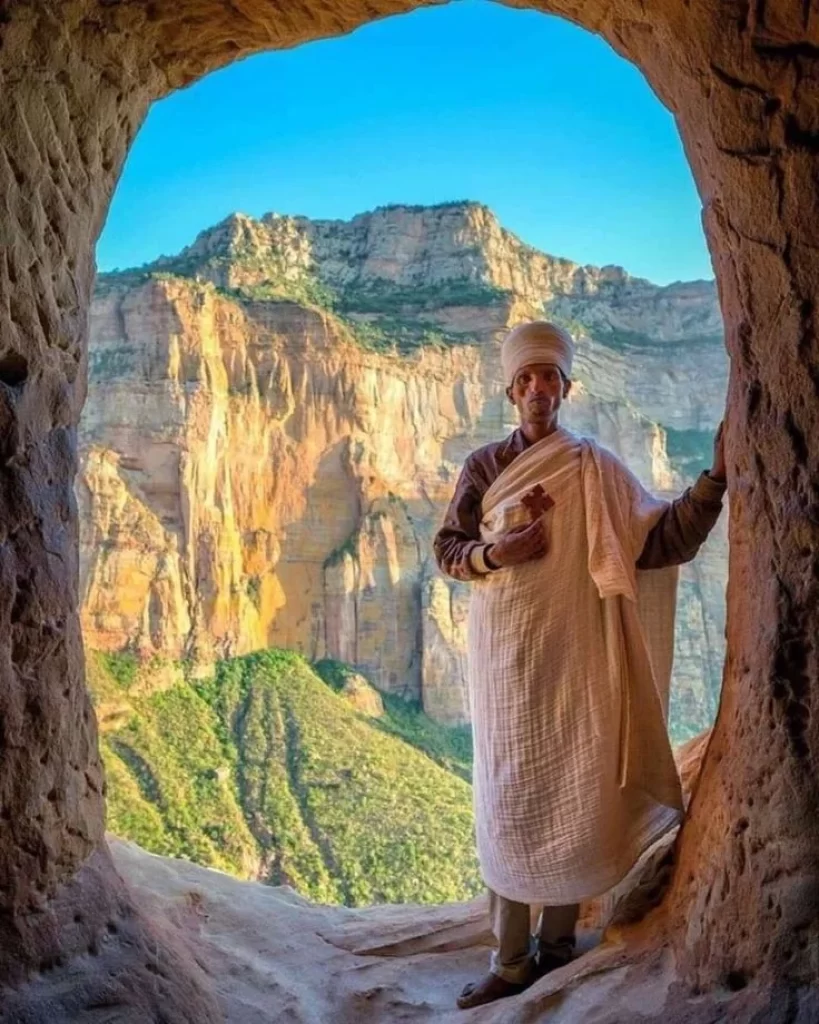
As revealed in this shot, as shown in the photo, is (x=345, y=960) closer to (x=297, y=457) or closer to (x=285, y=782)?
(x=285, y=782)

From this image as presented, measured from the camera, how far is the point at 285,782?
18.9 m

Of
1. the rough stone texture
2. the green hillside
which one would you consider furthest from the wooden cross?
the green hillside

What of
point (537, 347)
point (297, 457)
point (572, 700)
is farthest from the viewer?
point (297, 457)

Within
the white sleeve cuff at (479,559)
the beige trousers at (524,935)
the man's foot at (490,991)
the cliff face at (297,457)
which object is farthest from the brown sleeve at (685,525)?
the cliff face at (297,457)

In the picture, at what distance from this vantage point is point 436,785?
20266mm

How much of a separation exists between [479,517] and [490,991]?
1.33m

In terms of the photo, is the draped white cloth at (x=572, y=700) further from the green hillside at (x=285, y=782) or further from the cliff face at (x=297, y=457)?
the cliff face at (x=297, y=457)

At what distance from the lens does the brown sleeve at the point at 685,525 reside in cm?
235

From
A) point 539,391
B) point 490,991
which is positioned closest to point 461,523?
point 539,391

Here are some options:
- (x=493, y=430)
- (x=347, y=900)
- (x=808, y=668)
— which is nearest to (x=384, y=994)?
(x=808, y=668)

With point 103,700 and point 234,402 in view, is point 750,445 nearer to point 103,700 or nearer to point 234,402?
point 103,700

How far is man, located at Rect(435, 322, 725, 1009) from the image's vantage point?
2.28 metres

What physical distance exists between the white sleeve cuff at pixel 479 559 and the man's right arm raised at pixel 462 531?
0.04 ft

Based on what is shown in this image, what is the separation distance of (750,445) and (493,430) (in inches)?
1103
